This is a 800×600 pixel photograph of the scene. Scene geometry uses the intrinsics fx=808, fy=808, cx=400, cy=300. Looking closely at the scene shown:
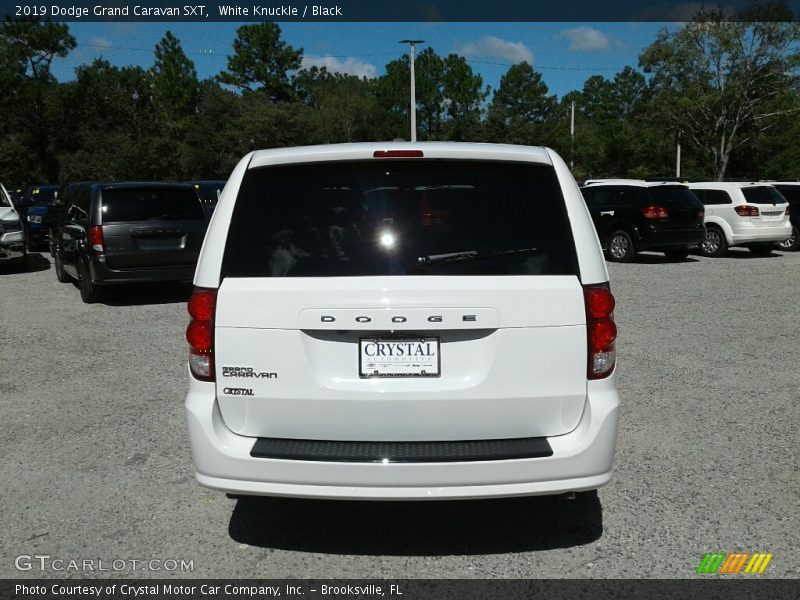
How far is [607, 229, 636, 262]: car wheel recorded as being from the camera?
17438 millimetres

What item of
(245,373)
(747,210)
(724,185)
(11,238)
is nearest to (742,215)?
(747,210)

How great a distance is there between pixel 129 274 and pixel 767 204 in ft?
46.0

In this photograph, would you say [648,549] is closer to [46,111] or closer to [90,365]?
[90,365]

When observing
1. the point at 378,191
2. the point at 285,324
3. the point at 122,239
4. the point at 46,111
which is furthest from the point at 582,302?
the point at 46,111

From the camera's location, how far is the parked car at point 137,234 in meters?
11.3

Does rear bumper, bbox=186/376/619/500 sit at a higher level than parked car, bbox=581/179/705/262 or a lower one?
higher

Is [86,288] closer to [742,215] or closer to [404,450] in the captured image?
[404,450]

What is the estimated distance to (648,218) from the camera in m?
17.0

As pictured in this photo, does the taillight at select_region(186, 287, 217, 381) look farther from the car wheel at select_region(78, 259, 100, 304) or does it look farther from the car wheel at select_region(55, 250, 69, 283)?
the car wheel at select_region(55, 250, 69, 283)

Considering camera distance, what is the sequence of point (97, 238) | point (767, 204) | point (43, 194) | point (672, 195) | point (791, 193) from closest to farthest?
point (97, 238)
point (672, 195)
point (767, 204)
point (791, 193)
point (43, 194)

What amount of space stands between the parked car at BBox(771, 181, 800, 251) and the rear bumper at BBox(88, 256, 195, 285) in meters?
15.2

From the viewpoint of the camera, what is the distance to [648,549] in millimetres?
3740

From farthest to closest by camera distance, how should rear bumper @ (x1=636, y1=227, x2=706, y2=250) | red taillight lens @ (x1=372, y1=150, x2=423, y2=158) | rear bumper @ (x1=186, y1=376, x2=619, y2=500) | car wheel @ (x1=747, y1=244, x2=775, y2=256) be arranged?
car wheel @ (x1=747, y1=244, x2=775, y2=256) → rear bumper @ (x1=636, y1=227, x2=706, y2=250) → red taillight lens @ (x1=372, y1=150, x2=423, y2=158) → rear bumper @ (x1=186, y1=376, x2=619, y2=500)

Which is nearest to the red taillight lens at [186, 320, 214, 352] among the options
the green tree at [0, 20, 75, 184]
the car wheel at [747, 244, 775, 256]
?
the car wheel at [747, 244, 775, 256]
